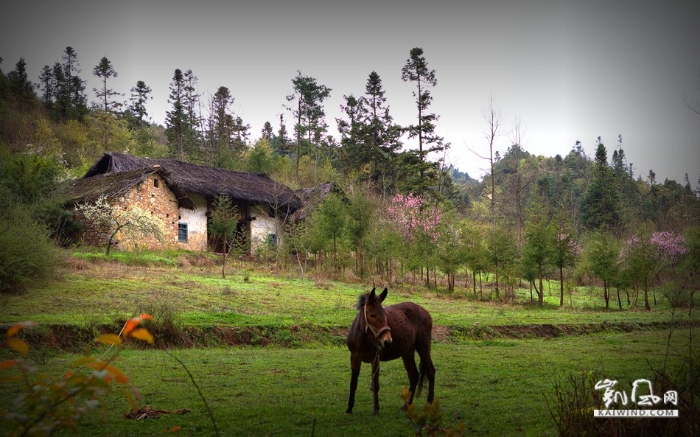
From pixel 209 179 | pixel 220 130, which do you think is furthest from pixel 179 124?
pixel 209 179

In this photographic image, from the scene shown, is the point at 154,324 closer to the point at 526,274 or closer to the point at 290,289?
the point at 290,289

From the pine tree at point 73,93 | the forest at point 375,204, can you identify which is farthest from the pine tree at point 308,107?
the pine tree at point 73,93

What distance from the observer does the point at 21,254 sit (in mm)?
14125

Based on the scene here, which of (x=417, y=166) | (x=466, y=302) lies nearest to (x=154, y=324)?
(x=466, y=302)

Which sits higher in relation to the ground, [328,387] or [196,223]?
[196,223]

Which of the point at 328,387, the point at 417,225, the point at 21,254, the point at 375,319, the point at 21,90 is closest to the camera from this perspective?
the point at 375,319

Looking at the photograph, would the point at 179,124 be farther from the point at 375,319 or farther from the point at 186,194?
the point at 375,319

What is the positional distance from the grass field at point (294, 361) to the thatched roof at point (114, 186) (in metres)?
7.46

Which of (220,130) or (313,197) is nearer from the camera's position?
(313,197)

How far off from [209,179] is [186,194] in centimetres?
368

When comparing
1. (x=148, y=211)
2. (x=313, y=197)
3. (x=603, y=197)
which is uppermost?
(x=603, y=197)

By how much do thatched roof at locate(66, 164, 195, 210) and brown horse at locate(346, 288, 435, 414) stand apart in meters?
24.7

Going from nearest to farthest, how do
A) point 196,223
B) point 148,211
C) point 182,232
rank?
point 148,211 → point 182,232 → point 196,223

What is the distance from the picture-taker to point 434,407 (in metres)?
2.15
